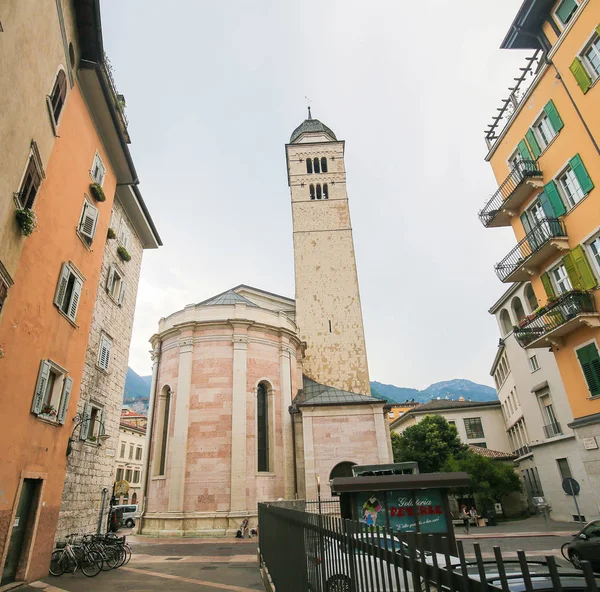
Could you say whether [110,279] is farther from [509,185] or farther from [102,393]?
[509,185]

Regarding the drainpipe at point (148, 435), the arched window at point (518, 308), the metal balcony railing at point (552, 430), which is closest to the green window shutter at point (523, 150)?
the arched window at point (518, 308)

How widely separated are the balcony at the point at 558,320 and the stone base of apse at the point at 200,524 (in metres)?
17.4

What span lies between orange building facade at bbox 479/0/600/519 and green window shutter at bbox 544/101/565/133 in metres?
0.03

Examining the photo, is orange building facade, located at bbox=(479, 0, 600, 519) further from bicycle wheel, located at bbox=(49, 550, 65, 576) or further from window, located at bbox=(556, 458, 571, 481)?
bicycle wheel, located at bbox=(49, 550, 65, 576)

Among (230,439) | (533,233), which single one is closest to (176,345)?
(230,439)

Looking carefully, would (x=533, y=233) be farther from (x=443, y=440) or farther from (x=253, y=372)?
(x=443, y=440)

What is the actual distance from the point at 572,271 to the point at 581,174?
323cm

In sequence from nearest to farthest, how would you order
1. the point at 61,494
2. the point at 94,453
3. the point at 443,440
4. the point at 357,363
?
the point at 61,494, the point at 94,453, the point at 357,363, the point at 443,440

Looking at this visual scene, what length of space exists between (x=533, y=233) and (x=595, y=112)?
14.2 feet

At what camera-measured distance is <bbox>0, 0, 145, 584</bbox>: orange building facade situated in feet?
33.3

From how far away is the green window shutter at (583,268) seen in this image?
14.0 metres

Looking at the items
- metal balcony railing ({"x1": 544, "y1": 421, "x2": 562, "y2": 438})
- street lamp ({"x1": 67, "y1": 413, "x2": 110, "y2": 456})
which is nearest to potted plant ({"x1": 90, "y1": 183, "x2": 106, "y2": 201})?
street lamp ({"x1": 67, "y1": 413, "x2": 110, "y2": 456})

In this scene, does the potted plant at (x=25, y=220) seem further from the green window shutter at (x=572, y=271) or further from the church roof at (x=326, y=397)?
the church roof at (x=326, y=397)

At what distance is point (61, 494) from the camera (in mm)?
13008
